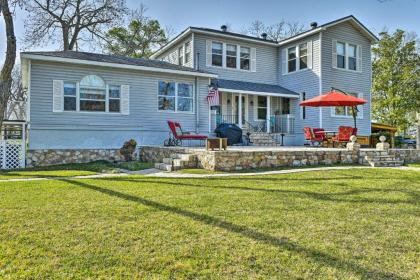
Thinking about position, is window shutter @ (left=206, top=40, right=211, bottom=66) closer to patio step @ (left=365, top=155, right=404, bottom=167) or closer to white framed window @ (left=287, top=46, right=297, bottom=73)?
white framed window @ (left=287, top=46, right=297, bottom=73)

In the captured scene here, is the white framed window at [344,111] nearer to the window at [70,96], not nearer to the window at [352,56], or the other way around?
the window at [352,56]

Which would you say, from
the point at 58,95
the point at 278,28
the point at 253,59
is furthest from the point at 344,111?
the point at 278,28

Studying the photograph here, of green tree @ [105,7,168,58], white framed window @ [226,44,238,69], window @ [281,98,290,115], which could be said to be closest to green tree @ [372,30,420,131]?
window @ [281,98,290,115]

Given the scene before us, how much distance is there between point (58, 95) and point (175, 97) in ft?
15.1

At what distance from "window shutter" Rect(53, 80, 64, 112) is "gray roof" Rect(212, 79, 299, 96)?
6629 mm

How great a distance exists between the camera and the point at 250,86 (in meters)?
17.3

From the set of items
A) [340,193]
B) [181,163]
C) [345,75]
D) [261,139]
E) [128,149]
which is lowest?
[340,193]

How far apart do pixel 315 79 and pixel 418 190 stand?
37.2 feet

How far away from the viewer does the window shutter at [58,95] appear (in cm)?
1164

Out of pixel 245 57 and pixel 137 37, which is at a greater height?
pixel 137 37

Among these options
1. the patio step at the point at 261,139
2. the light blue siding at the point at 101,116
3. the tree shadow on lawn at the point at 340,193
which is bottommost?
the tree shadow on lawn at the point at 340,193

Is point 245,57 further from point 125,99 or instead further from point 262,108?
point 125,99

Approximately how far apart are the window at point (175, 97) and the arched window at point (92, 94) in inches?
91.8

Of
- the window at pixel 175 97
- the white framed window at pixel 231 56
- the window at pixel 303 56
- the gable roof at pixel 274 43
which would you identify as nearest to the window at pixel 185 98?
the window at pixel 175 97
